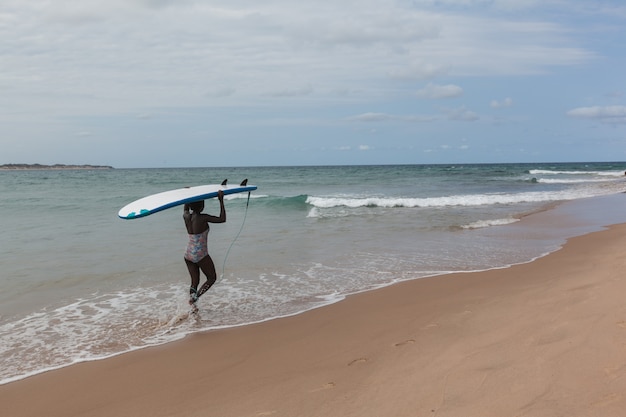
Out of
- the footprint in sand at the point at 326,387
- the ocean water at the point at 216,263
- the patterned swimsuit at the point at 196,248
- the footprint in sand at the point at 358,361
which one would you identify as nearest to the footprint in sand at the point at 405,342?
the footprint in sand at the point at 358,361

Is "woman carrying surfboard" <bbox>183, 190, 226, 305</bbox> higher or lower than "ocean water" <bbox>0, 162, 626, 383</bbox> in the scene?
higher

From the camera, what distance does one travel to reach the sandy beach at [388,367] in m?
3.25

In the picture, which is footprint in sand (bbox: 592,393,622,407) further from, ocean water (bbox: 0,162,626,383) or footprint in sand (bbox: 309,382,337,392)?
ocean water (bbox: 0,162,626,383)

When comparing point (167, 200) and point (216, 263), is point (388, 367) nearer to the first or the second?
point (167, 200)

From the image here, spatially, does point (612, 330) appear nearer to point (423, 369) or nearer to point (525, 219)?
point (423, 369)

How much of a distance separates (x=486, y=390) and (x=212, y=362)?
2510mm

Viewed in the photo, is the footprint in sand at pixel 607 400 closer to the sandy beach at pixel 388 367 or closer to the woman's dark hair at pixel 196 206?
the sandy beach at pixel 388 367

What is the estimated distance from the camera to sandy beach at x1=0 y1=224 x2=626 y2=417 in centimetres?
325

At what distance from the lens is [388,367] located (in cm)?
398

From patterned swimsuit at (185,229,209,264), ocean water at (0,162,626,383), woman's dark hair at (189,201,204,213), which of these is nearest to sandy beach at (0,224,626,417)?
ocean water at (0,162,626,383)

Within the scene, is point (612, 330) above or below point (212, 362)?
above

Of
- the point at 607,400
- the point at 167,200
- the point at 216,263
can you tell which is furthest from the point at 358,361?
the point at 216,263

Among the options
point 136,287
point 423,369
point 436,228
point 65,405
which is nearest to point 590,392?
point 423,369

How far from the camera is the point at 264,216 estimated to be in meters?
18.0
